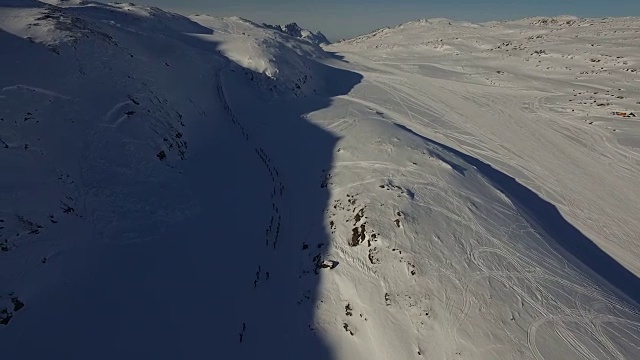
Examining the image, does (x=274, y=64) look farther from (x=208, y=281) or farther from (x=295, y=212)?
(x=208, y=281)

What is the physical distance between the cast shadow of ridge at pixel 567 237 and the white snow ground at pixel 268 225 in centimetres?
10

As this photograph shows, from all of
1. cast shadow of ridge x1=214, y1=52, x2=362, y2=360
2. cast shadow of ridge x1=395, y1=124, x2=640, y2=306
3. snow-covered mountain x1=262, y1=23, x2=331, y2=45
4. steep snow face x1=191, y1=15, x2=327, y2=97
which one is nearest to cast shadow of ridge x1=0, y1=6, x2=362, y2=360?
cast shadow of ridge x1=214, y1=52, x2=362, y2=360

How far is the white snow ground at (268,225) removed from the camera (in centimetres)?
1044

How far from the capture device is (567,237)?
54.1 feet

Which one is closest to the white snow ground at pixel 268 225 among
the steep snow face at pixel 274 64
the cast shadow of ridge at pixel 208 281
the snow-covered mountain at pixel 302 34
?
the cast shadow of ridge at pixel 208 281

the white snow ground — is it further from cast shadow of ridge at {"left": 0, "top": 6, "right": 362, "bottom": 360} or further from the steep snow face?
the steep snow face

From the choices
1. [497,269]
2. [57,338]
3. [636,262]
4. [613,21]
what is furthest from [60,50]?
[613,21]

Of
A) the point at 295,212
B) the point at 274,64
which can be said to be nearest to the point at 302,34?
the point at 274,64

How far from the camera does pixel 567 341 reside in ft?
33.9

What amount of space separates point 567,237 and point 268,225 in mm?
13448

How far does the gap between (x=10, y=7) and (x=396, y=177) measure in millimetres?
22530

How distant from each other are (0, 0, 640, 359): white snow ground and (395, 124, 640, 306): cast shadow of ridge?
0.34ft

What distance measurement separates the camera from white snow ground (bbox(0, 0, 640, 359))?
10438 millimetres

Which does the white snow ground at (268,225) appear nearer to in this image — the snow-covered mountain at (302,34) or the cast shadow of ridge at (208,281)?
the cast shadow of ridge at (208,281)
